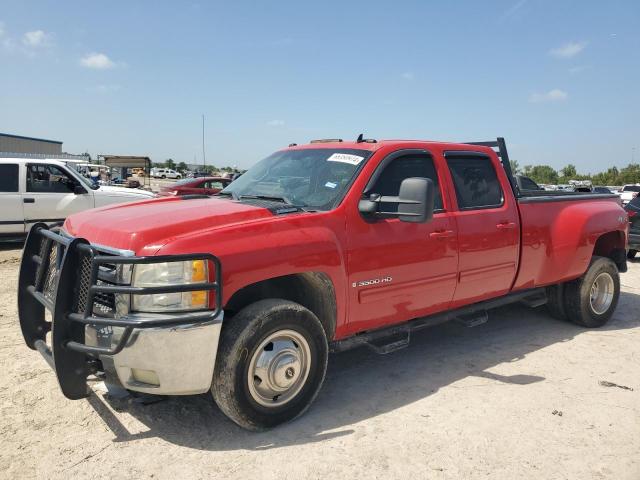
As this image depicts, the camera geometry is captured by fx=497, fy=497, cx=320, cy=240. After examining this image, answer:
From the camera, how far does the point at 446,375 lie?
4.14 metres

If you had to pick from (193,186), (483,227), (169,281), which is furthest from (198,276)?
(193,186)

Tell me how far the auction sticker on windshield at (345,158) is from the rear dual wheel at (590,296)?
3.26 m

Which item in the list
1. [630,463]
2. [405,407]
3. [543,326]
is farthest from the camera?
[543,326]

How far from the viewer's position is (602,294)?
5855mm

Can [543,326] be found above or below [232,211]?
below

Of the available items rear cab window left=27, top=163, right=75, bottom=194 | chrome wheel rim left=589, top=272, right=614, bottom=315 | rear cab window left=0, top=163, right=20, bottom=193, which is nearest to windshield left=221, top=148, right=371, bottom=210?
chrome wheel rim left=589, top=272, right=614, bottom=315

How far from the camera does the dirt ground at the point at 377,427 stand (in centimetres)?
277

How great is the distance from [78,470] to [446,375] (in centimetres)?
278

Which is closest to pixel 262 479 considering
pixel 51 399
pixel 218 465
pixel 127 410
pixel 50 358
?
pixel 218 465

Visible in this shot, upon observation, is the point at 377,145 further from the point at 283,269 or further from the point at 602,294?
the point at 602,294

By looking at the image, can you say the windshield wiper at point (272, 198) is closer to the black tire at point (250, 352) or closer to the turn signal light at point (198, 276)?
the black tire at point (250, 352)

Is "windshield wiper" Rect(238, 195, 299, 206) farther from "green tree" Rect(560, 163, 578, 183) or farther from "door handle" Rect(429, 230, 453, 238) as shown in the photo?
"green tree" Rect(560, 163, 578, 183)

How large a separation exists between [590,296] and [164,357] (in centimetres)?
490

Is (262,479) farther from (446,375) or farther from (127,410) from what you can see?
(446,375)
